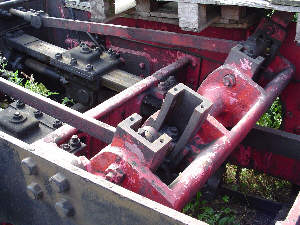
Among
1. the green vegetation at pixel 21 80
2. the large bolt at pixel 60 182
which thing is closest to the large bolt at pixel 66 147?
the large bolt at pixel 60 182

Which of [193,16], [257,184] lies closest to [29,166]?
[193,16]

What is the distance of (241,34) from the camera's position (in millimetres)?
3076

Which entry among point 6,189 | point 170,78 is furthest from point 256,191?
point 6,189

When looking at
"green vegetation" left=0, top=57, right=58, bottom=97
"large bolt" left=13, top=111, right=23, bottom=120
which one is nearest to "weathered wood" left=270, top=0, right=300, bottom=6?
"large bolt" left=13, top=111, right=23, bottom=120

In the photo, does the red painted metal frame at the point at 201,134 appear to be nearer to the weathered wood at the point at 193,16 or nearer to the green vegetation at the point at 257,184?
the weathered wood at the point at 193,16

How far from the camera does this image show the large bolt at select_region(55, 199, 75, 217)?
60.3 inches

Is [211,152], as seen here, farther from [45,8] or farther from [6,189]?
[45,8]

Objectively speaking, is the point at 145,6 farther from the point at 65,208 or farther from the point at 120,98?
the point at 65,208

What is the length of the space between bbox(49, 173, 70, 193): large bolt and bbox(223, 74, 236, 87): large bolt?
129cm

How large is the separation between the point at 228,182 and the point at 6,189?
228cm

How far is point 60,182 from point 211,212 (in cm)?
195

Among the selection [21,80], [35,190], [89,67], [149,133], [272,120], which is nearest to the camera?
[35,190]

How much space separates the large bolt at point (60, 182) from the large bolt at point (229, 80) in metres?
1.29

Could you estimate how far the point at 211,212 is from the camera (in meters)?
3.12
